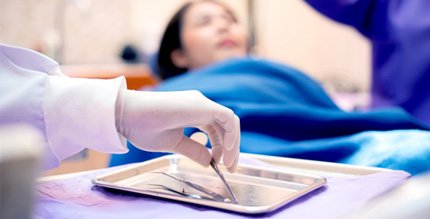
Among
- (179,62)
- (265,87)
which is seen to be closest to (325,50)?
(179,62)

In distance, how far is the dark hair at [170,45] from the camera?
1.67 meters

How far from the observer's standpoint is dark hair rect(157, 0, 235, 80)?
5.49 feet

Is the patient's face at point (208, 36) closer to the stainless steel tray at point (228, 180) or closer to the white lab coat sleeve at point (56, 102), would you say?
the stainless steel tray at point (228, 180)

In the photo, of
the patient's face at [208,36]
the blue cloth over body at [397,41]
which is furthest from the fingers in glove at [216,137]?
the patient's face at [208,36]

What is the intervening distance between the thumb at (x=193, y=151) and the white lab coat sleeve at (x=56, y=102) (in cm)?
9

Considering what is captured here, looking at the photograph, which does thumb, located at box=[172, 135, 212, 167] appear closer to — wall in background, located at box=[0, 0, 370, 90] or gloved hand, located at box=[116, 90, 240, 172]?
gloved hand, located at box=[116, 90, 240, 172]

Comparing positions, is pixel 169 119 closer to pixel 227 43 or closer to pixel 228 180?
pixel 228 180

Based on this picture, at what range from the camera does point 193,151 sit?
1.95 ft

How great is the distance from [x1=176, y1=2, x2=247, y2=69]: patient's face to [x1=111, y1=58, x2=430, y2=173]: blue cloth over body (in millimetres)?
338

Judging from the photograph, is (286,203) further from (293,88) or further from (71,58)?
(71,58)

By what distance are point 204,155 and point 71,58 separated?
1.90 m

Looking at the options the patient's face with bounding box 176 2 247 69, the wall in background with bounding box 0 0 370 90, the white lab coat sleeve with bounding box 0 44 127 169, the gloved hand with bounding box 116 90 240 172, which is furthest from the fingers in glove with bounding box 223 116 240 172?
the wall in background with bounding box 0 0 370 90

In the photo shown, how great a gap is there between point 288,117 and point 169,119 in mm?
482

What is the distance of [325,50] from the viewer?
2.63 meters
